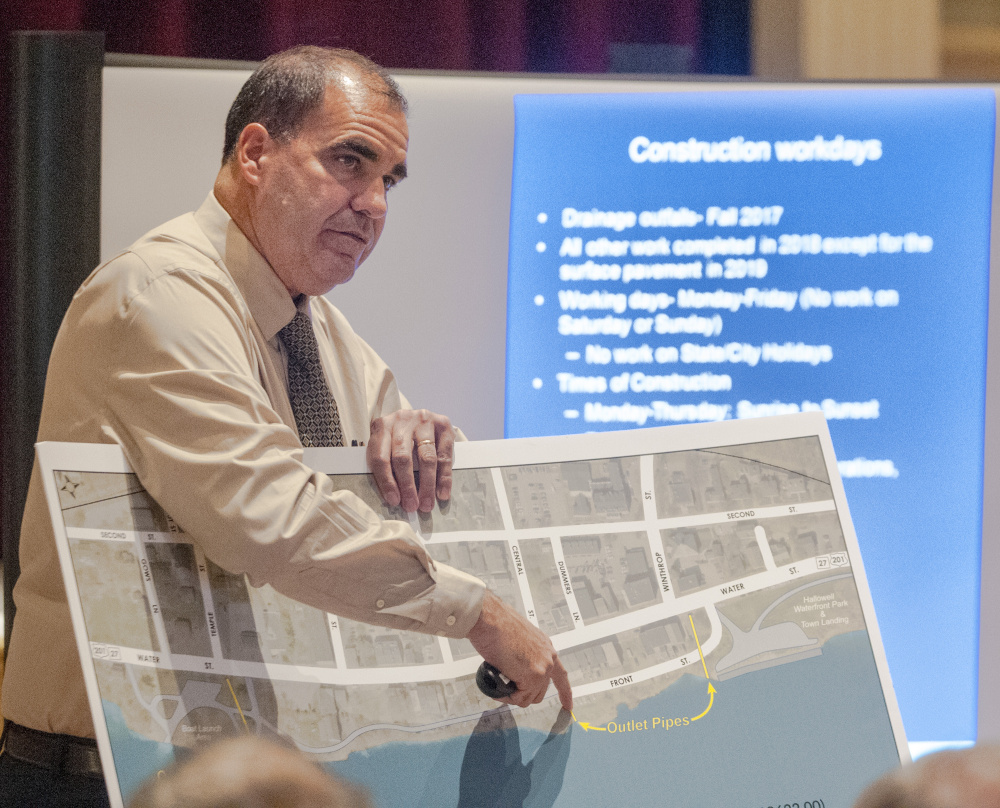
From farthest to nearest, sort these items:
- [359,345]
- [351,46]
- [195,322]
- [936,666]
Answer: [351,46] < [936,666] < [359,345] < [195,322]

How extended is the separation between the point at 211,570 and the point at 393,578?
23 centimetres

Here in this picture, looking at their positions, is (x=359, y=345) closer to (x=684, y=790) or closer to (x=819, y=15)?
(x=684, y=790)

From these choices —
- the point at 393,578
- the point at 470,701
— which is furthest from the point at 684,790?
the point at 393,578

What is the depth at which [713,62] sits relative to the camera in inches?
127

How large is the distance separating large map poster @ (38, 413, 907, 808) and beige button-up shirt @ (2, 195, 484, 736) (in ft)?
0.20

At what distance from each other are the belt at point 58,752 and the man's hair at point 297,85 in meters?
0.96

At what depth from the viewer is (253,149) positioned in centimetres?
167

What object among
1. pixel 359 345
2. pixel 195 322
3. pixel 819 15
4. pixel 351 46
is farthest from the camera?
pixel 351 46

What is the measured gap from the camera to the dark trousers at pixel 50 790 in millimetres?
1348

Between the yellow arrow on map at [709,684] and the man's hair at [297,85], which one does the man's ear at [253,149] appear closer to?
the man's hair at [297,85]

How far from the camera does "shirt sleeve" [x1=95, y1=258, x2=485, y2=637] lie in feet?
4.04

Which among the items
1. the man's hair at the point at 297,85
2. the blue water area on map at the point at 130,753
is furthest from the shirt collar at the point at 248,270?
the blue water area on map at the point at 130,753

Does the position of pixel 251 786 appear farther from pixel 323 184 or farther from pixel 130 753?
pixel 323 184

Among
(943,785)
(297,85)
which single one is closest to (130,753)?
(943,785)
